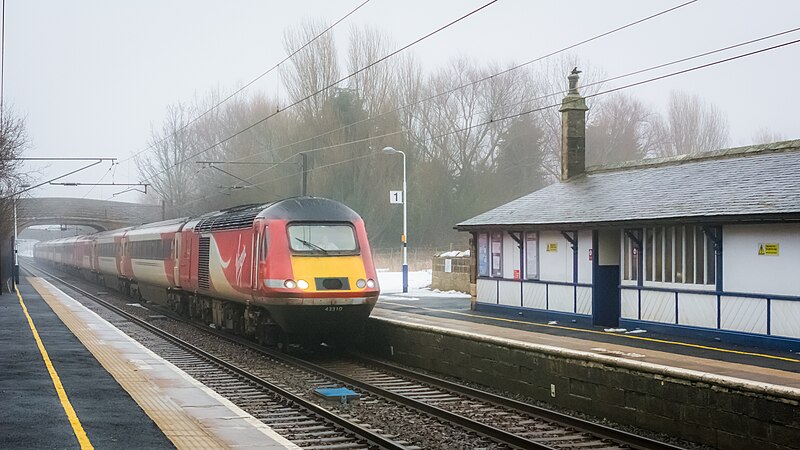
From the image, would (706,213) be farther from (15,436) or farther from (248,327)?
(15,436)

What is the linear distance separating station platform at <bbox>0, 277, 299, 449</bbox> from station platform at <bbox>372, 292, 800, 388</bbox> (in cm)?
512

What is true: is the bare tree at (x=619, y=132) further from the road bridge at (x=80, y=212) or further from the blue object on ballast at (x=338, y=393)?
the blue object on ballast at (x=338, y=393)

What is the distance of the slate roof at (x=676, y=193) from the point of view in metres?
17.1

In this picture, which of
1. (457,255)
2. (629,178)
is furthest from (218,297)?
(457,255)

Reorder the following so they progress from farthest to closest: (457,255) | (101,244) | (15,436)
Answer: (101,244) → (457,255) → (15,436)

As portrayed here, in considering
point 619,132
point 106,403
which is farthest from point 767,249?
point 619,132

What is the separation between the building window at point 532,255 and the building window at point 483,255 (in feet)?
6.37

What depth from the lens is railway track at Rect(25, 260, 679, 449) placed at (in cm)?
1062

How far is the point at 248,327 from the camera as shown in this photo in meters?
19.5

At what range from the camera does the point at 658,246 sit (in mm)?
19500

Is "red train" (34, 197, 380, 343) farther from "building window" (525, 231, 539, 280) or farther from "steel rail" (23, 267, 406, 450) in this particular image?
"building window" (525, 231, 539, 280)

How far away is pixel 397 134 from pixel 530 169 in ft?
35.3

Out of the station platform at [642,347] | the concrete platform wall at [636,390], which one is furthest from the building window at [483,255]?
the concrete platform wall at [636,390]

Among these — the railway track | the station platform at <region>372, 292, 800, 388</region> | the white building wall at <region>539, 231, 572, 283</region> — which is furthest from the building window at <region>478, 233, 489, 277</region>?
the railway track
